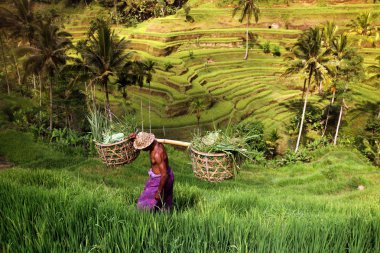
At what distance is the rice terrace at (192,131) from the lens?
2119mm

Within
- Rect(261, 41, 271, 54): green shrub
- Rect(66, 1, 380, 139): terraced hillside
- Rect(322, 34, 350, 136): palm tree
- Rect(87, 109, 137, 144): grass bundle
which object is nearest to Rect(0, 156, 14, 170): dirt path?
Rect(66, 1, 380, 139): terraced hillside

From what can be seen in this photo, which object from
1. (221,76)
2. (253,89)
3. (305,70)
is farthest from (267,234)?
(221,76)

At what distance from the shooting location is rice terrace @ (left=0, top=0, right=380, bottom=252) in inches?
83.4

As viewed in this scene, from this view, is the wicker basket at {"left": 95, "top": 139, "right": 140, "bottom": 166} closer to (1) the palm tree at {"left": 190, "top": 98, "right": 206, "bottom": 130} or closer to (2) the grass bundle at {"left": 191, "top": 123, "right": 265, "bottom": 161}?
(2) the grass bundle at {"left": 191, "top": 123, "right": 265, "bottom": 161}

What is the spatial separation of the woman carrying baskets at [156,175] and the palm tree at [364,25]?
4028 centimetres

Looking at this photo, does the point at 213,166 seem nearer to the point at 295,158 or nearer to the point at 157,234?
the point at 157,234

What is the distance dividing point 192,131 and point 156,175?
71.4 feet

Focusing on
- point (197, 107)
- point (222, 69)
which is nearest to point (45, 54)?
point (197, 107)

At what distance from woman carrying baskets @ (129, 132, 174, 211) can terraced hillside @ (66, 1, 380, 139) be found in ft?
55.9

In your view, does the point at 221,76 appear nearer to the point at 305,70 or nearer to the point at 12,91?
the point at 305,70

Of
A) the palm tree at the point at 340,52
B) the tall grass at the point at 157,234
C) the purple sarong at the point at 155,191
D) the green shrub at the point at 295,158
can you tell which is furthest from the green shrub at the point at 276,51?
the tall grass at the point at 157,234

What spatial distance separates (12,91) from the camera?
110 feet

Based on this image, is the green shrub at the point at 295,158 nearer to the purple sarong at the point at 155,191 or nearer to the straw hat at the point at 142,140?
the purple sarong at the point at 155,191

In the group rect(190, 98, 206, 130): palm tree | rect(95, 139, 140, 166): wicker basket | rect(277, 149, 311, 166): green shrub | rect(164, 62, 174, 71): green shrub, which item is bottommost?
rect(277, 149, 311, 166): green shrub
